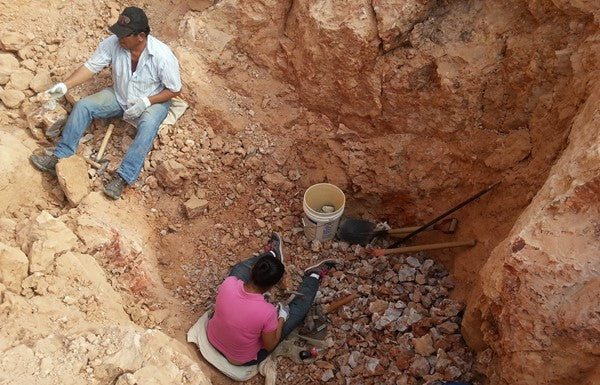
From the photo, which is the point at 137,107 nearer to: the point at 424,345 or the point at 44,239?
the point at 44,239

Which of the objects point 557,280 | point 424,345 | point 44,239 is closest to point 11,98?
Result: point 44,239

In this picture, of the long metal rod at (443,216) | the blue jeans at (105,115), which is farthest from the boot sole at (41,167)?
the long metal rod at (443,216)

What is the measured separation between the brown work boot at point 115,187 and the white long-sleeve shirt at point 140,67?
729 millimetres

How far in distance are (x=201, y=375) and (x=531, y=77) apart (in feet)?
10.4

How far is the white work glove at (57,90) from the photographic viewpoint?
178 inches

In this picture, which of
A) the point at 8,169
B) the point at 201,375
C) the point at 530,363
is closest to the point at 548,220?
the point at 530,363

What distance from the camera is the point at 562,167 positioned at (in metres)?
3.04

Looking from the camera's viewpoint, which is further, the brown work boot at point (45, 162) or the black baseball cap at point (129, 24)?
the brown work boot at point (45, 162)

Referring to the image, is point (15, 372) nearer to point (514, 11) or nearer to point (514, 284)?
point (514, 284)

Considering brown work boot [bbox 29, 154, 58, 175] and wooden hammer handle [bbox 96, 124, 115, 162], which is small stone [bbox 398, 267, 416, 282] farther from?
brown work boot [bbox 29, 154, 58, 175]

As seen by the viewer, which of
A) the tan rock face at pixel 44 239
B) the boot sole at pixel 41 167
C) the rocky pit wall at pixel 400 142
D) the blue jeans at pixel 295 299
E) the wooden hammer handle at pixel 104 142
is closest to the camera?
the rocky pit wall at pixel 400 142

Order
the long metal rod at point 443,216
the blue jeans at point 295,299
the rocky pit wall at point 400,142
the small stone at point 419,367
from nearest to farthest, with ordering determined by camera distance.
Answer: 1. the rocky pit wall at point 400,142
2. the small stone at point 419,367
3. the blue jeans at point 295,299
4. the long metal rod at point 443,216

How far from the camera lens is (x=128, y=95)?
180 inches

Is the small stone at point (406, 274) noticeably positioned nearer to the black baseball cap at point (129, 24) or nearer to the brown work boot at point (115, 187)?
the brown work boot at point (115, 187)
